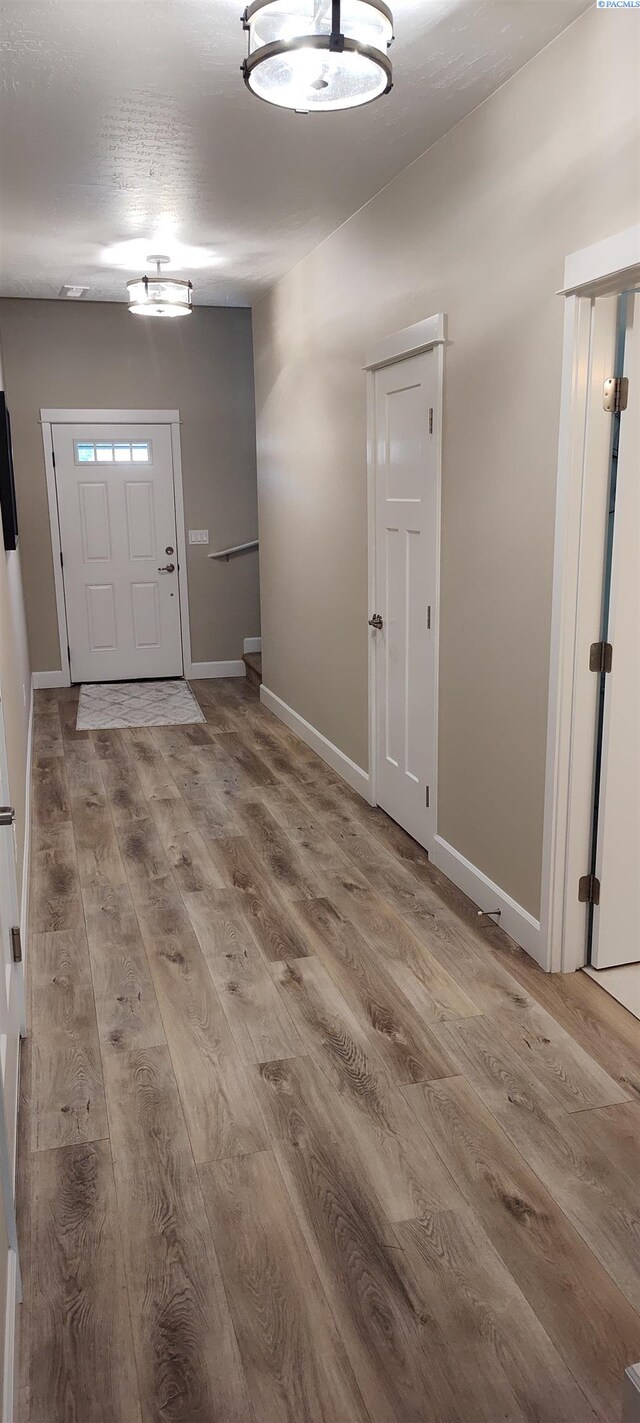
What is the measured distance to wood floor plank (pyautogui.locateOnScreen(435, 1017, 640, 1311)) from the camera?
1.92m

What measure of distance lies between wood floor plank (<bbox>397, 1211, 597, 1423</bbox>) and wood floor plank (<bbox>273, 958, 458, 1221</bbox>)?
8 centimetres

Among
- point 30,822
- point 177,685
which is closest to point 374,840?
point 30,822

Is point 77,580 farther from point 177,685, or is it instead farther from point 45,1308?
point 45,1308

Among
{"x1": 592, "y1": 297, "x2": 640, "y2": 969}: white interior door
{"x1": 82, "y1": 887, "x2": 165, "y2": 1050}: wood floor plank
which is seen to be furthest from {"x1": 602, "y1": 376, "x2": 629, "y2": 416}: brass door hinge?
{"x1": 82, "y1": 887, "x2": 165, "y2": 1050}: wood floor plank

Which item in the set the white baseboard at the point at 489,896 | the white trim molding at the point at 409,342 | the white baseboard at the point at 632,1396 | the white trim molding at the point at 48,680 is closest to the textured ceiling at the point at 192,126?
the white trim molding at the point at 409,342

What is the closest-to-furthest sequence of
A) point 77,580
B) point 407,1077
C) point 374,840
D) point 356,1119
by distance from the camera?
point 356,1119 < point 407,1077 < point 374,840 < point 77,580

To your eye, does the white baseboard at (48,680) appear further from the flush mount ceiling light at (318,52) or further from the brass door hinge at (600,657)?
the flush mount ceiling light at (318,52)

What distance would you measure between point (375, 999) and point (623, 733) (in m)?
1.08

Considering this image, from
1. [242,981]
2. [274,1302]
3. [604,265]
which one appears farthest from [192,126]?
[274,1302]

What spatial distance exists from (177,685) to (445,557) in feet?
13.5

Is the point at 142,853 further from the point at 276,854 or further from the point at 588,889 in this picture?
the point at 588,889

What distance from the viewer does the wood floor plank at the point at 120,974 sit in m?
2.71

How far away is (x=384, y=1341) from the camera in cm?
172

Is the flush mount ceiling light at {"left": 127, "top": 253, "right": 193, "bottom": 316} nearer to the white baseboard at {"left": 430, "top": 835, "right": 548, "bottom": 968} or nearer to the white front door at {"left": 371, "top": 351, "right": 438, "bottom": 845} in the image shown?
the white front door at {"left": 371, "top": 351, "right": 438, "bottom": 845}
